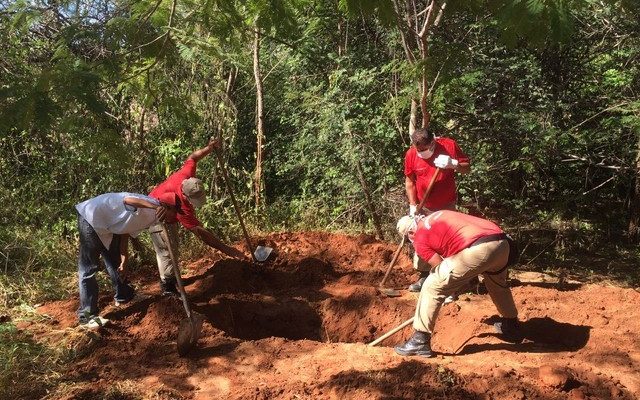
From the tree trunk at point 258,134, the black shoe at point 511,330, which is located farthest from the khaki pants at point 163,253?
the tree trunk at point 258,134

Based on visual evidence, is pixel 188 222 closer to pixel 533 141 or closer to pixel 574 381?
pixel 574 381

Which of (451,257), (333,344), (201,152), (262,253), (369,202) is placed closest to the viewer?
(451,257)

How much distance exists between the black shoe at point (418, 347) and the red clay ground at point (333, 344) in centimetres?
10

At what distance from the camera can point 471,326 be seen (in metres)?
5.15

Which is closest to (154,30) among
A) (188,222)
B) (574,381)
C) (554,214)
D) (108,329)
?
(188,222)

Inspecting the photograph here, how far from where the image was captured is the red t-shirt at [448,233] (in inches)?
169

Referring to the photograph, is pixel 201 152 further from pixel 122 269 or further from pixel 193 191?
pixel 122 269

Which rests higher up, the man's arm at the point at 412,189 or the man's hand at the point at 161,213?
the man's hand at the point at 161,213

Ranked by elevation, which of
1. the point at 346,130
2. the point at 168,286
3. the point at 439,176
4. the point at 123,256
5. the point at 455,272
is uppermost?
the point at 346,130

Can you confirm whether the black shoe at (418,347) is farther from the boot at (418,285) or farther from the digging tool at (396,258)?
the boot at (418,285)

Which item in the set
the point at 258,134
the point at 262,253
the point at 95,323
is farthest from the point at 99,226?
the point at 258,134

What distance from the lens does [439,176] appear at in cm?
561

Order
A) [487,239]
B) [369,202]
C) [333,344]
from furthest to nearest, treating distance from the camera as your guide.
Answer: [369,202], [333,344], [487,239]

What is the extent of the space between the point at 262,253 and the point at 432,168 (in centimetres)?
269
